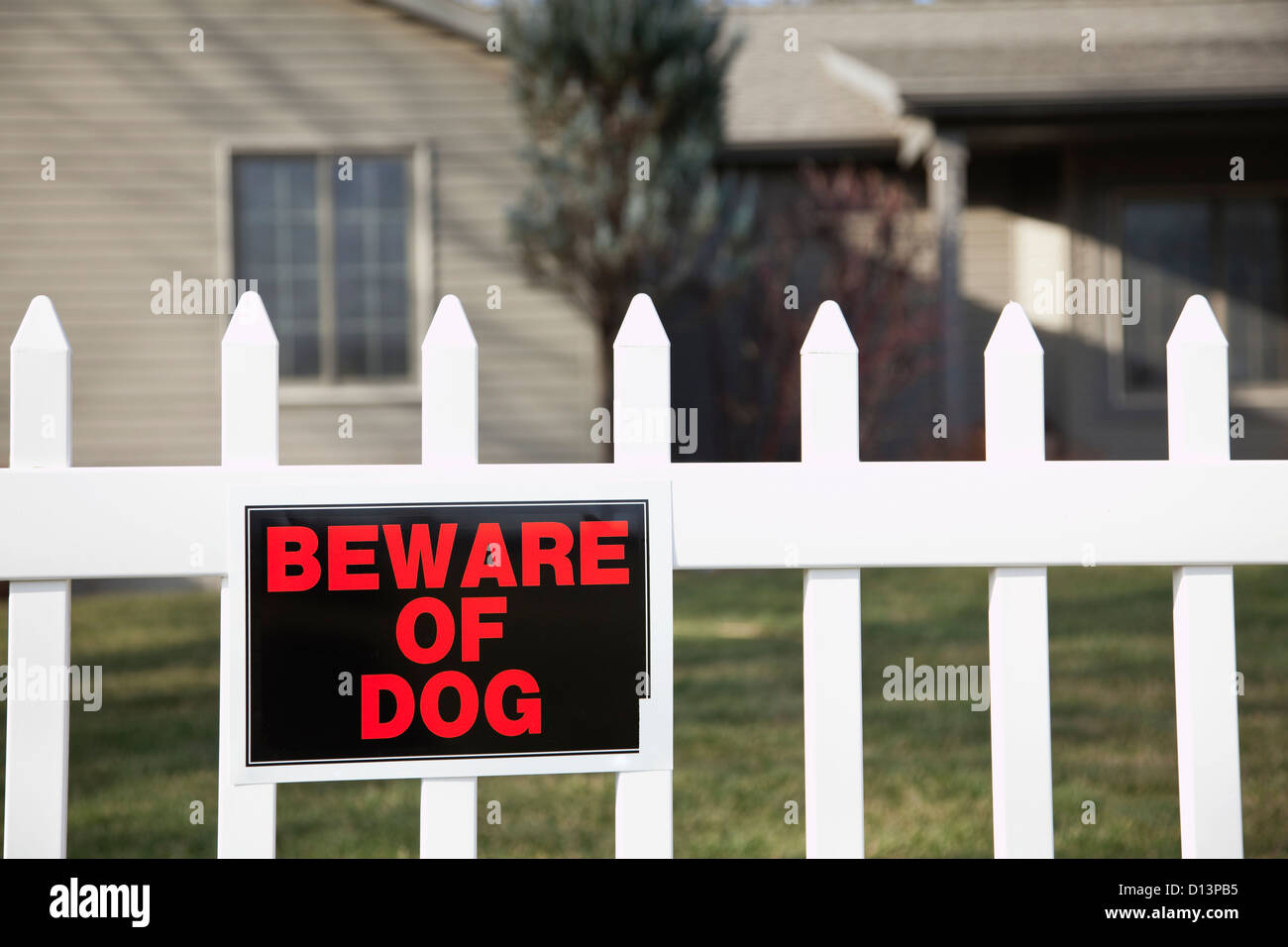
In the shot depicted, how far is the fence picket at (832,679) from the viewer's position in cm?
180

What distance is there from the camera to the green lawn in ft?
10.9

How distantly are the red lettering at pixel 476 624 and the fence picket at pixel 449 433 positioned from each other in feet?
0.65

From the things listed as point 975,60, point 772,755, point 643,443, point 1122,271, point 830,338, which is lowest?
point 772,755

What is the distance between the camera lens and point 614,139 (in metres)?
9.80

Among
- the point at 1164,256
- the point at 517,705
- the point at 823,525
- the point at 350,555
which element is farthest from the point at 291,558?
the point at 1164,256

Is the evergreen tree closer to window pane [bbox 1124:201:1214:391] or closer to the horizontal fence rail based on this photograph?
window pane [bbox 1124:201:1214:391]

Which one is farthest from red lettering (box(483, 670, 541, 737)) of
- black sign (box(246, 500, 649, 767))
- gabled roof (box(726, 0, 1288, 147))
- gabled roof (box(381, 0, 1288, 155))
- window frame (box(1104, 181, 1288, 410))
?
window frame (box(1104, 181, 1288, 410))

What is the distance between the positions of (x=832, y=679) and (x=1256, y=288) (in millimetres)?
12120

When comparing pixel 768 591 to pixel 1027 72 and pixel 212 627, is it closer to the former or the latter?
Answer: pixel 212 627

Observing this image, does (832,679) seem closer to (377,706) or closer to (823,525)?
(823,525)

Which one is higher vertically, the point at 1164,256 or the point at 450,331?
the point at 1164,256

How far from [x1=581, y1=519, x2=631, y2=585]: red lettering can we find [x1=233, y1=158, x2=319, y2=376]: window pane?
8.23 metres

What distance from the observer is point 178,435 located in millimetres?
9297

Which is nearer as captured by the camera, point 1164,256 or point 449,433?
point 449,433
